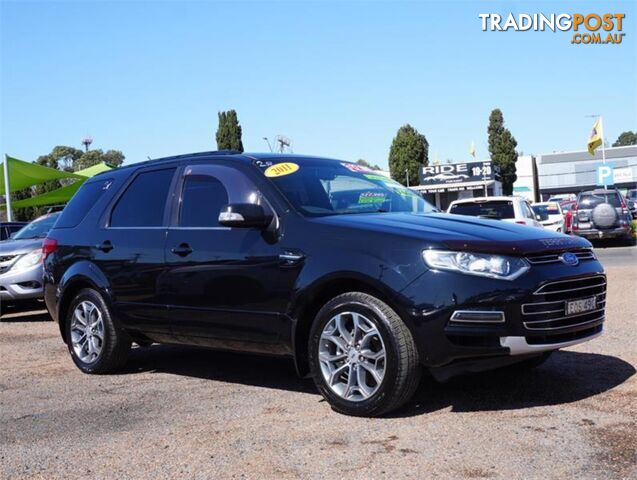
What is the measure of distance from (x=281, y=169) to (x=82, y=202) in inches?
95.5

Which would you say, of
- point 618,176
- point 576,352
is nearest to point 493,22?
point 576,352

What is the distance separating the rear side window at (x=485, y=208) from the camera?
1420cm

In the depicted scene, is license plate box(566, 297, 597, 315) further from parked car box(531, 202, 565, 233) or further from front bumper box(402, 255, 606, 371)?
parked car box(531, 202, 565, 233)

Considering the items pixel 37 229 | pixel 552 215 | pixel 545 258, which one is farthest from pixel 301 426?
pixel 552 215

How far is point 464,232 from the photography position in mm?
4637

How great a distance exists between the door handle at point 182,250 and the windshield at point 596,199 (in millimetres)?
18401

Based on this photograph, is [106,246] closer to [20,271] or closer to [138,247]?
[138,247]

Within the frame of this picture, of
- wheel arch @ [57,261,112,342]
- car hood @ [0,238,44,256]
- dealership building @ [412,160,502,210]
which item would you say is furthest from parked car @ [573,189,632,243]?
dealership building @ [412,160,502,210]

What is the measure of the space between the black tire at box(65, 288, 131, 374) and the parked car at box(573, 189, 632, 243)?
690 inches

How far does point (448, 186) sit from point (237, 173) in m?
45.3

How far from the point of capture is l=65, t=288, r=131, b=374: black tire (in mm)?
6309

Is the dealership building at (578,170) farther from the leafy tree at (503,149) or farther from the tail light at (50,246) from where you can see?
the tail light at (50,246)

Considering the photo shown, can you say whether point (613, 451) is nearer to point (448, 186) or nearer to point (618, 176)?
point (448, 186)

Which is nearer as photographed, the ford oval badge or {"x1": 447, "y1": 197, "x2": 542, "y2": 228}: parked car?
the ford oval badge
